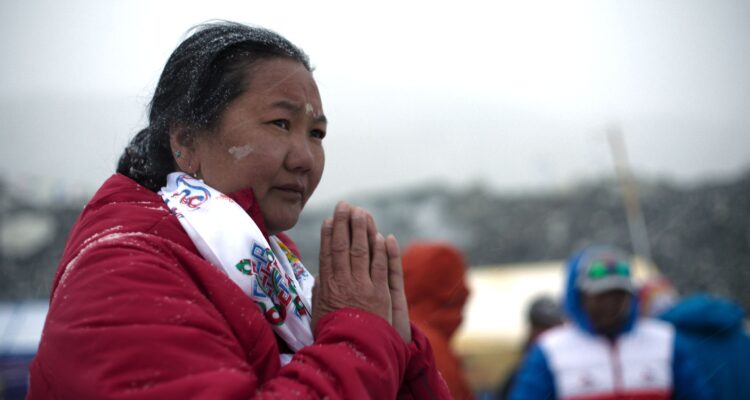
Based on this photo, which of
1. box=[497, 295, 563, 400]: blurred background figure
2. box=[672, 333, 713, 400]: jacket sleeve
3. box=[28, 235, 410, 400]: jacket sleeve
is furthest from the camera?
box=[497, 295, 563, 400]: blurred background figure

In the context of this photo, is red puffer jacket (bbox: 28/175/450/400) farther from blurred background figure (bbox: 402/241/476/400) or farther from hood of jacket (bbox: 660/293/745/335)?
hood of jacket (bbox: 660/293/745/335)

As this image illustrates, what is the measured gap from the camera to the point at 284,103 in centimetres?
121

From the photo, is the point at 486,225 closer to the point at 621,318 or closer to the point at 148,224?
the point at 621,318

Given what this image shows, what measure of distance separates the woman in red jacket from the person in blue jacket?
6.29ft

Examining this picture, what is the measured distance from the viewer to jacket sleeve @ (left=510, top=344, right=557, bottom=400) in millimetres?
2918

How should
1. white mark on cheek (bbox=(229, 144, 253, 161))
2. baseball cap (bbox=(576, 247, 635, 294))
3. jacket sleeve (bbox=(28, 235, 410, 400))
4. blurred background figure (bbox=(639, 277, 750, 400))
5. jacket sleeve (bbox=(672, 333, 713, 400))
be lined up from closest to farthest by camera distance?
1. jacket sleeve (bbox=(28, 235, 410, 400))
2. white mark on cheek (bbox=(229, 144, 253, 161))
3. jacket sleeve (bbox=(672, 333, 713, 400))
4. baseball cap (bbox=(576, 247, 635, 294))
5. blurred background figure (bbox=(639, 277, 750, 400))

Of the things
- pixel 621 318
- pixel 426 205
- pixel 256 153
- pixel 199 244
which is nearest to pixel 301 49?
pixel 256 153

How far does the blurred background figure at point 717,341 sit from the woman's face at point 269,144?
2.99 m

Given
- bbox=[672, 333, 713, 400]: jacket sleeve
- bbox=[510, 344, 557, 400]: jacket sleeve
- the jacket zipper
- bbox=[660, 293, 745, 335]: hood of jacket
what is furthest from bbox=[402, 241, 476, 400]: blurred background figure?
bbox=[660, 293, 745, 335]: hood of jacket

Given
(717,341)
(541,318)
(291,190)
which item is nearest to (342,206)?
(291,190)

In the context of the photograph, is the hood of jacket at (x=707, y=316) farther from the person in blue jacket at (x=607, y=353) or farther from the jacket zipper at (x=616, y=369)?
the jacket zipper at (x=616, y=369)

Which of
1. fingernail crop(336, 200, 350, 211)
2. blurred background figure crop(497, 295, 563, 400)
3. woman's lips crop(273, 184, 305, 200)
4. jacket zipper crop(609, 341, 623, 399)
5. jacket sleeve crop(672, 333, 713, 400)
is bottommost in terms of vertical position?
blurred background figure crop(497, 295, 563, 400)

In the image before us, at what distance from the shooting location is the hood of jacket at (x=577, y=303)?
3.01m

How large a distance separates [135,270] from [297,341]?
352 mm
